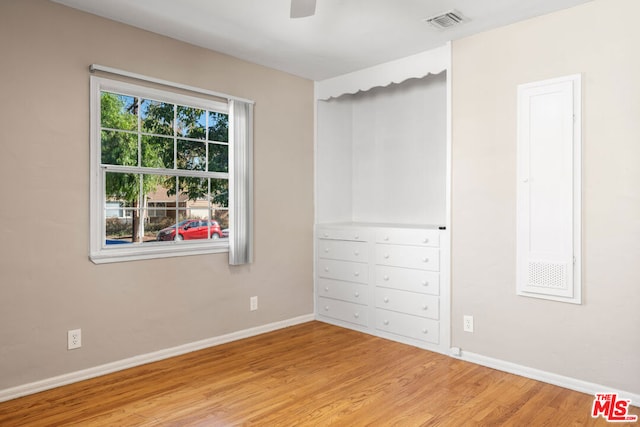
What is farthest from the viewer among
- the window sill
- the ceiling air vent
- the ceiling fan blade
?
the window sill

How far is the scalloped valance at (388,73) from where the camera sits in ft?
11.9

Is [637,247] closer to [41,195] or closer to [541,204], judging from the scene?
[541,204]

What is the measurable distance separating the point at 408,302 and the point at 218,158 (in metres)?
2.10

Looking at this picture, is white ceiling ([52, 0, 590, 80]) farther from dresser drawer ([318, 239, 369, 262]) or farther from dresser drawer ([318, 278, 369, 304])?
dresser drawer ([318, 278, 369, 304])

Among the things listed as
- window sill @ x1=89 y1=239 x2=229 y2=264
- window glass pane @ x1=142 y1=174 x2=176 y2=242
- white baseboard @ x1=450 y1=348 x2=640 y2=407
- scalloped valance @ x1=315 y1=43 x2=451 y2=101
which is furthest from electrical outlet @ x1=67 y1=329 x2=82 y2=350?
scalloped valance @ x1=315 y1=43 x2=451 y2=101

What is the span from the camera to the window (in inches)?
124

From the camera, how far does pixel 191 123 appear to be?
3709mm

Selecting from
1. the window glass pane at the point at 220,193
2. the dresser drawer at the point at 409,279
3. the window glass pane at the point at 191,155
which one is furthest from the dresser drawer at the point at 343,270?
the window glass pane at the point at 191,155

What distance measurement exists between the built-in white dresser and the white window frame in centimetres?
137

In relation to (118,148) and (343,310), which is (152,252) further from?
(343,310)

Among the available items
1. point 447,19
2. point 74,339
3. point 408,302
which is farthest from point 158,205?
point 447,19

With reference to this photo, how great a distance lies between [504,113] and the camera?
3.21m

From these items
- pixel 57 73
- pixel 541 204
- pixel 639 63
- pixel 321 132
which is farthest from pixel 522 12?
pixel 57 73

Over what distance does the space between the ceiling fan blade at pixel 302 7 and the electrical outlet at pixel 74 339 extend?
2.47 meters
